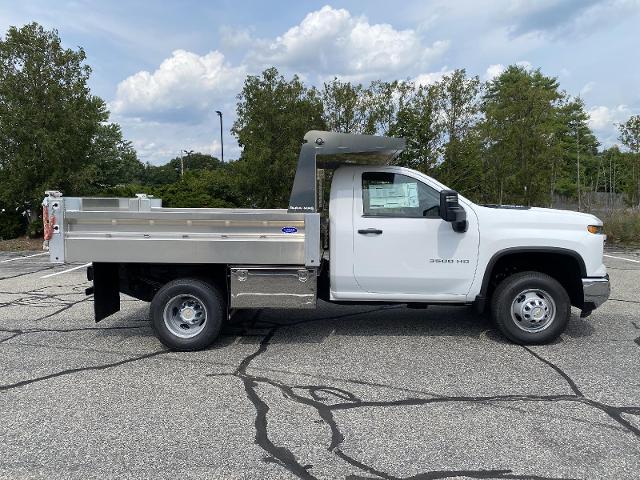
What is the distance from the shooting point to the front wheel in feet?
18.8

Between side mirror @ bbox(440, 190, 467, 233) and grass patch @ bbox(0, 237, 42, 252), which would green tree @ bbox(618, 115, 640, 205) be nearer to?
side mirror @ bbox(440, 190, 467, 233)

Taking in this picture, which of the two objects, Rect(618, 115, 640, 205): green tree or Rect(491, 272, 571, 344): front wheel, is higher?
Rect(618, 115, 640, 205): green tree

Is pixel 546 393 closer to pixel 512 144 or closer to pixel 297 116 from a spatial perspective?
pixel 297 116

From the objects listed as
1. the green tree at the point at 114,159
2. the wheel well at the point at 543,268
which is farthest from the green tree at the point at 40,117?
the green tree at the point at 114,159

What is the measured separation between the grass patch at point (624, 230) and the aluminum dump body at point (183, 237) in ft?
50.2

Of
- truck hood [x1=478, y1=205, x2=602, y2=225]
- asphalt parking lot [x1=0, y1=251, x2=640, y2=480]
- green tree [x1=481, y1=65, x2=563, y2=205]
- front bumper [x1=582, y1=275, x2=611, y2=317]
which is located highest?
green tree [x1=481, y1=65, x2=563, y2=205]

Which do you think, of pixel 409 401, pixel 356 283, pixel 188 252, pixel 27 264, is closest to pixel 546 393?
pixel 409 401

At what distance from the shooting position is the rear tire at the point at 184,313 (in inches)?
222

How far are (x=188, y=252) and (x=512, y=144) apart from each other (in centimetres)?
1378

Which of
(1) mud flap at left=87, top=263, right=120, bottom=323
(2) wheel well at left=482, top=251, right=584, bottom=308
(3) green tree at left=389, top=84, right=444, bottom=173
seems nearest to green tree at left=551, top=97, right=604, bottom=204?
(3) green tree at left=389, top=84, right=444, bottom=173

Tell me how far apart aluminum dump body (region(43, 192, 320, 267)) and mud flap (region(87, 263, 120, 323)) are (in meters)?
0.41

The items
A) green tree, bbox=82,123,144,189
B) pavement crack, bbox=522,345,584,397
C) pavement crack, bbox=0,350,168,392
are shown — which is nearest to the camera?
pavement crack, bbox=522,345,584,397

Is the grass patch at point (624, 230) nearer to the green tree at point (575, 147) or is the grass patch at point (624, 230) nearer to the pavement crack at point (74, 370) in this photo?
the green tree at point (575, 147)

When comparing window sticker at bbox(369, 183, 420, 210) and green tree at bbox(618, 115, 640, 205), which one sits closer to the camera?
window sticker at bbox(369, 183, 420, 210)
